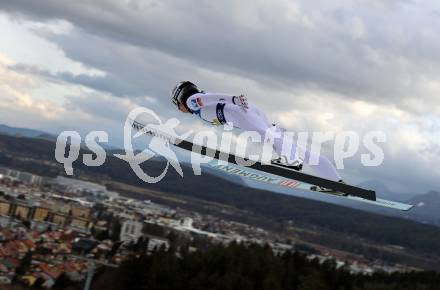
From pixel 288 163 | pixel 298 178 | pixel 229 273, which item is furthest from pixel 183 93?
pixel 229 273

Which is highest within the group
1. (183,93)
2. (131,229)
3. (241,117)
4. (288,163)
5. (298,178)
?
(183,93)

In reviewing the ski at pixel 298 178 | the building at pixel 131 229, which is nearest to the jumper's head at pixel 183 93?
the ski at pixel 298 178

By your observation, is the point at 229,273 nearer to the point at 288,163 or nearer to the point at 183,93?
the point at 183,93

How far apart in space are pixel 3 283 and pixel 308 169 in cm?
4719

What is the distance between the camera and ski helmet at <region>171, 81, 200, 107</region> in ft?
46.5

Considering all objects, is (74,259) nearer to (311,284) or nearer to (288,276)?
(288,276)

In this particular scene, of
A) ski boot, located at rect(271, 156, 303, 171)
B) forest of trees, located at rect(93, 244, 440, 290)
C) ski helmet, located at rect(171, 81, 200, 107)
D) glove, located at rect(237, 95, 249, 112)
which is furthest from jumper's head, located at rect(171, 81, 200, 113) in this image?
forest of trees, located at rect(93, 244, 440, 290)

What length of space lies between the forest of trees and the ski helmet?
92.5ft

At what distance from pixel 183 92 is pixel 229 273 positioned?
3003 cm

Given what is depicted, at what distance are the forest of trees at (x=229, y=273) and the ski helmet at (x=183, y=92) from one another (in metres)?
28.2

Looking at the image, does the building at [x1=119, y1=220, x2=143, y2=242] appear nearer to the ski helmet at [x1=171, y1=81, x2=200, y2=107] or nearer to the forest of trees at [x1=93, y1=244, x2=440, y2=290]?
the forest of trees at [x1=93, y1=244, x2=440, y2=290]

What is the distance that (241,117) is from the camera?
1264cm

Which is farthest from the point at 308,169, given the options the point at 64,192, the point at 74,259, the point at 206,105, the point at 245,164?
the point at 64,192

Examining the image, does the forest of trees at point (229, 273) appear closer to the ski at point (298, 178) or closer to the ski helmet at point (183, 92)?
the ski at point (298, 178)
